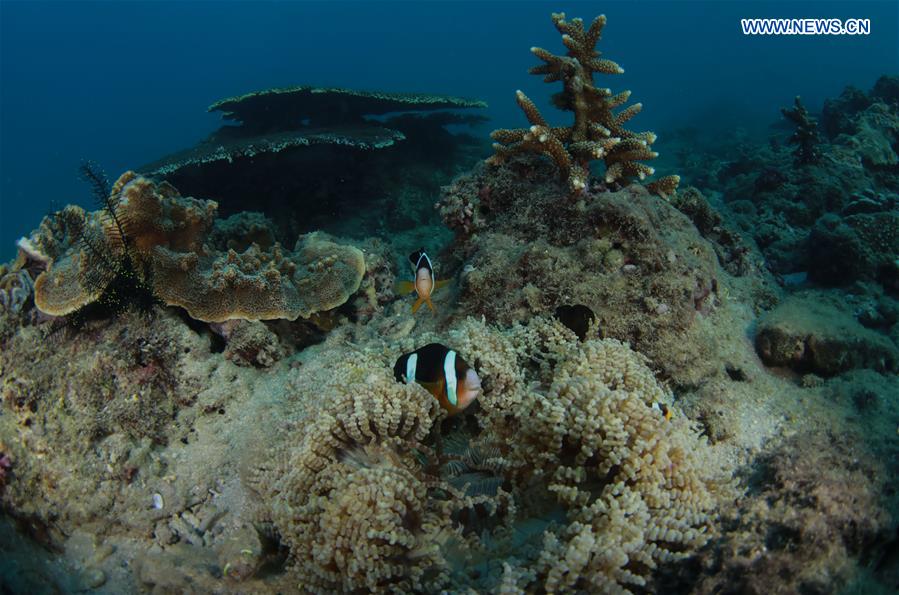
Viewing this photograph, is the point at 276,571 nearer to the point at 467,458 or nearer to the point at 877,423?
the point at 467,458

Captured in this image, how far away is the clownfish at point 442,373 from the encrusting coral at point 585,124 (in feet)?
8.72

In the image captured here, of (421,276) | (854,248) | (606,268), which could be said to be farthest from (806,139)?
(421,276)

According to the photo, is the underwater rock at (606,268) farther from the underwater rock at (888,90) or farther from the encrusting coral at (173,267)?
the underwater rock at (888,90)

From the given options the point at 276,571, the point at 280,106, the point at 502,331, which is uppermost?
the point at 280,106

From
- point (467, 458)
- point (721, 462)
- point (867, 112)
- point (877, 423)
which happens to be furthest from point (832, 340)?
point (867, 112)

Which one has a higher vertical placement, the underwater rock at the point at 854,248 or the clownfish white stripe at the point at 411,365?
the clownfish white stripe at the point at 411,365

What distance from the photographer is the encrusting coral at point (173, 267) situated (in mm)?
3791

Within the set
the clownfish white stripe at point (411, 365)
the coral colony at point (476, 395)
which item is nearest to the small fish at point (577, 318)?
the coral colony at point (476, 395)

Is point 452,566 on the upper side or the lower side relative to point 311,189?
lower

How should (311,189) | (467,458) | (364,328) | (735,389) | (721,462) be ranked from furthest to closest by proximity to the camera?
(311,189)
(364,328)
(735,389)
(467,458)
(721,462)

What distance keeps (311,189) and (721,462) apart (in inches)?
290

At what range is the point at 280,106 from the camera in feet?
31.4

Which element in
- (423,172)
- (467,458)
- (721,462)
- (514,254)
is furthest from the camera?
(423,172)

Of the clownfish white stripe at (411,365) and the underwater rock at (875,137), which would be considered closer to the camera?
the clownfish white stripe at (411,365)
